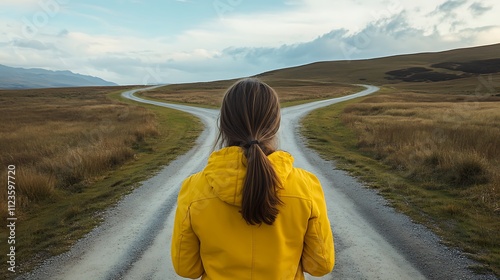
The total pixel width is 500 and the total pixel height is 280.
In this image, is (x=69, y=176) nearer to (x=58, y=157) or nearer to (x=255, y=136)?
(x=58, y=157)

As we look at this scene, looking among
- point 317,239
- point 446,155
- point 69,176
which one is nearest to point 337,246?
point 317,239

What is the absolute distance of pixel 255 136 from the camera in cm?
193

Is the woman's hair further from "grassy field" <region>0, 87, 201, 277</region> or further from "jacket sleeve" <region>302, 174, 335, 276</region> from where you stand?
"grassy field" <region>0, 87, 201, 277</region>

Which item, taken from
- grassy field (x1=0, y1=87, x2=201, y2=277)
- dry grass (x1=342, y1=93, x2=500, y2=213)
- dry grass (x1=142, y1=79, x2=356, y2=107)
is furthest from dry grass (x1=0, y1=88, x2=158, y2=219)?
dry grass (x1=142, y1=79, x2=356, y2=107)

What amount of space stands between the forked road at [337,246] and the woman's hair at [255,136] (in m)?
3.12

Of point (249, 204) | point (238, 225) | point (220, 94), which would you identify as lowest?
point (220, 94)

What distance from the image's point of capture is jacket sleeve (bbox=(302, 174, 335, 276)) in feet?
6.51

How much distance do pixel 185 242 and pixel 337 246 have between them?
3.80 m

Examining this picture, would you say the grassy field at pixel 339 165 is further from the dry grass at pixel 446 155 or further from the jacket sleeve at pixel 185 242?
the jacket sleeve at pixel 185 242

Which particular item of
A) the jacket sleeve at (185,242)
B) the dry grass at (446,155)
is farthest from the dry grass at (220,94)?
the jacket sleeve at (185,242)

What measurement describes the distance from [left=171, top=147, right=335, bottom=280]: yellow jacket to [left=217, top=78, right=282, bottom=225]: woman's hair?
61 mm

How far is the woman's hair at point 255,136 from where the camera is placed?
179 cm

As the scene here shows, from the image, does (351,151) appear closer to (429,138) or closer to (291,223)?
(429,138)

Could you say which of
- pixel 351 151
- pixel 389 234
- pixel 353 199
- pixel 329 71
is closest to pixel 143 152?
pixel 351 151
